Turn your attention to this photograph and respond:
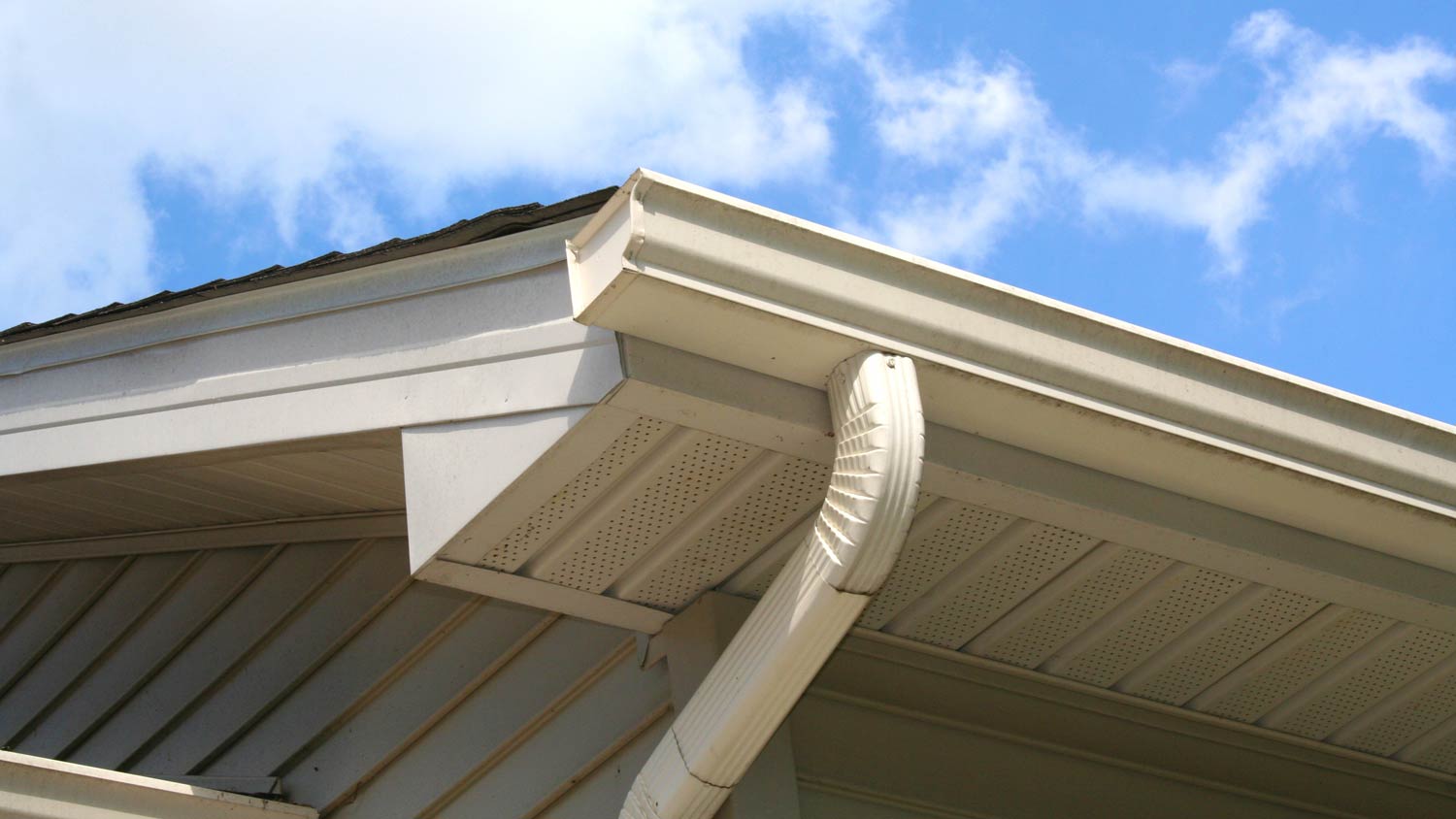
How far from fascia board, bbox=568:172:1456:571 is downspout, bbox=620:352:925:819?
0.39 ft

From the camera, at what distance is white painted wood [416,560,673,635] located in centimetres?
313

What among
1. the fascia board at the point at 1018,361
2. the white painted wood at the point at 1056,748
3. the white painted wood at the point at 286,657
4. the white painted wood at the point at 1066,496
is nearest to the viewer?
the fascia board at the point at 1018,361

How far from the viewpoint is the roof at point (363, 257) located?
9.89 ft

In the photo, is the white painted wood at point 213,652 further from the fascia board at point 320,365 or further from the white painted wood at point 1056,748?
the white painted wood at point 1056,748

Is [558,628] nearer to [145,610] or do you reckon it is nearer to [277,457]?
[277,457]

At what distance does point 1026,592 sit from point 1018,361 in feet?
2.68

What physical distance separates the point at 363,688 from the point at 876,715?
1341 millimetres

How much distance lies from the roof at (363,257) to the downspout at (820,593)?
0.62 metres

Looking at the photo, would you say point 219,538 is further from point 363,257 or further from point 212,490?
point 363,257

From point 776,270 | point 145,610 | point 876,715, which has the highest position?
point 145,610

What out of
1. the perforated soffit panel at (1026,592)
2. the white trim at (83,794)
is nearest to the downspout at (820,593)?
the perforated soffit panel at (1026,592)

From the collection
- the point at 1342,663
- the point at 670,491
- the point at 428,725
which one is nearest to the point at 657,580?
the point at 670,491

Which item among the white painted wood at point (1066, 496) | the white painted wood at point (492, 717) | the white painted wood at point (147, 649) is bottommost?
the white painted wood at point (492, 717)

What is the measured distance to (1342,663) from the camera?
3.78 metres
